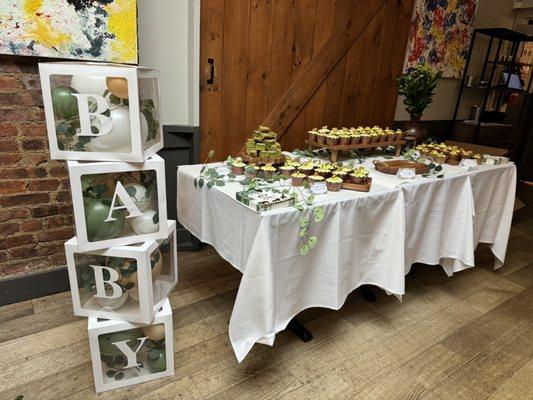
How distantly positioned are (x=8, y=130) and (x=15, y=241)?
535mm

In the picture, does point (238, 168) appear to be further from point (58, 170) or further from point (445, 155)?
point (445, 155)

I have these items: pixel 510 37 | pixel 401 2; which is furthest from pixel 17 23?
pixel 510 37

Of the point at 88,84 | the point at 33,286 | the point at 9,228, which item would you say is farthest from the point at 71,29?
the point at 33,286

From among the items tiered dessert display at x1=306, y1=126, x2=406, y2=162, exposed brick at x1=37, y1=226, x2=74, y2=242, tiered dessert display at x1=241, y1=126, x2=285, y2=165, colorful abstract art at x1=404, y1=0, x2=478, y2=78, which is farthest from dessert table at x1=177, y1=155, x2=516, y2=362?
colorful abstract art at x1=404, y1=0, x2=478, y2=78

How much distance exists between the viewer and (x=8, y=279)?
1750 mm

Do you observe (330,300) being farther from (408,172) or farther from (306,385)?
(408,172)

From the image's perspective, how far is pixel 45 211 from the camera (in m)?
1.78

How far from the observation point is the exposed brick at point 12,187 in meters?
Answer: 1.65

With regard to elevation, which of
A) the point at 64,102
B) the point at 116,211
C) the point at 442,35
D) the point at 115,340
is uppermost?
the point at 442,35

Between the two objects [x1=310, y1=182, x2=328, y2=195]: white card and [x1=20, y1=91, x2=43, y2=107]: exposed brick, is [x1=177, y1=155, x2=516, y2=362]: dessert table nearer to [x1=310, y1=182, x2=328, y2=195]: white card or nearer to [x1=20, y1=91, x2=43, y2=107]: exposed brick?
[x1=310, y1=182, x2=328, y2=195]: white card

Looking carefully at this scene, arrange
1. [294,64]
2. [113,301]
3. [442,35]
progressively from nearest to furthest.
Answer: [113,301]
[294,64]
[442,35]

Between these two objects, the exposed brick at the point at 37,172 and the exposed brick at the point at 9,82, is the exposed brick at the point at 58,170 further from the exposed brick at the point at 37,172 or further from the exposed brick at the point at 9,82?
the exposed brick at the point at 9,82

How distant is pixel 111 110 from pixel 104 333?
76 cm

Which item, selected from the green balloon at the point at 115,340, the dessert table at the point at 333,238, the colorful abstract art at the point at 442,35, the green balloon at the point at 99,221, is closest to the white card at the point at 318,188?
the dessert table at the point at 333,238
